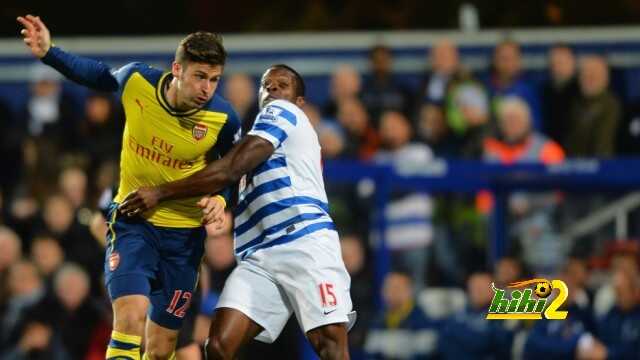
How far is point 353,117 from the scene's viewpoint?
43.0 ft

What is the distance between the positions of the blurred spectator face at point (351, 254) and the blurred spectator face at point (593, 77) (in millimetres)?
2571

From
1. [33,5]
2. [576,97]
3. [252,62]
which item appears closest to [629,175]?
[576,97]

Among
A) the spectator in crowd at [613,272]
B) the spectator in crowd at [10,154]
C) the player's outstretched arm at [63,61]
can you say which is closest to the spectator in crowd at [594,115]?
the spectator in crowd at [613,272]

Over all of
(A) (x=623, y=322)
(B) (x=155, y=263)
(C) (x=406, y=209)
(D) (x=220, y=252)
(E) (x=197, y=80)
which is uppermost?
(E) (x=197, y=80)

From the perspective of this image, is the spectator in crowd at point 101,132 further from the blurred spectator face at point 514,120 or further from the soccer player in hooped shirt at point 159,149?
the soccer player in hooped shirt at point 159,149

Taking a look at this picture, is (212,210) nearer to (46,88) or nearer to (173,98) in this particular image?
(173,98)

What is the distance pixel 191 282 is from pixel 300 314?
0.76 meters

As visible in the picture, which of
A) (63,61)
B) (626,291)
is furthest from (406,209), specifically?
(63,61)

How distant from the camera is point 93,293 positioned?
12750mm

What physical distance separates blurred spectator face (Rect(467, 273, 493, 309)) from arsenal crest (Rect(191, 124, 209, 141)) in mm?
4232

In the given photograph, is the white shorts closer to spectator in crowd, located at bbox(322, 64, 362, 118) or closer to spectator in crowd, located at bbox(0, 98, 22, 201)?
spectator in crowd, located at bbox(322, 64, 362, 118)

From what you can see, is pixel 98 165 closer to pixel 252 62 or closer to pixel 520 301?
pixel 252 62

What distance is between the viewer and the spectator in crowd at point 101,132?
44.2 feet

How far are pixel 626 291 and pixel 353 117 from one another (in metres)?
2.96
